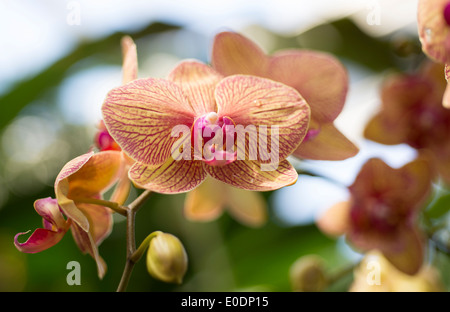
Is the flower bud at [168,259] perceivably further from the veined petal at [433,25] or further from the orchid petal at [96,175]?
the veined petal at [433,25]

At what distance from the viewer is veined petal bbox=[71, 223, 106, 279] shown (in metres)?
0.64

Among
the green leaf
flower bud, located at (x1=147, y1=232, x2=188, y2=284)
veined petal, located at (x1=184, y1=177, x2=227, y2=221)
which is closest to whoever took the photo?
flower bud, located at (x1=147, y1=232, x2=188, y2=284)

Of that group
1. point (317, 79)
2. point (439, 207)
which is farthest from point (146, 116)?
point (439, 207)

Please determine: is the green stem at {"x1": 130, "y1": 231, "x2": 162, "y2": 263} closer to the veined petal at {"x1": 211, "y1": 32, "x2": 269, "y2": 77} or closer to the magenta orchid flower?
the magenta orchid flower

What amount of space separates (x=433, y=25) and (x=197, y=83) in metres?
0.33

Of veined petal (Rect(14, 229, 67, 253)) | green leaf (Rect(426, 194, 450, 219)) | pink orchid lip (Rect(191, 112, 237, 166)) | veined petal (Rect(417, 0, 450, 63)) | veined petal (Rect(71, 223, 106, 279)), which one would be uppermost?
veined petal (Rect(417, 0, 450, 63))

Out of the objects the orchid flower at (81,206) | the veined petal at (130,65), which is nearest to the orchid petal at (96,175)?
the orchid flower at (81,206)

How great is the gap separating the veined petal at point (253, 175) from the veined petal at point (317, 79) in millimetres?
154

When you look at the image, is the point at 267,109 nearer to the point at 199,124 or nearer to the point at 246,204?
the point at 199,124

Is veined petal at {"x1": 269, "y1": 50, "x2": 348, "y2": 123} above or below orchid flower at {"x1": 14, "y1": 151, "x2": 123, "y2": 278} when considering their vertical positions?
above

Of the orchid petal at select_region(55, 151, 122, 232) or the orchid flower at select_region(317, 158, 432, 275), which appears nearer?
the orchid petal at select_region(55, 151, 122, 232)

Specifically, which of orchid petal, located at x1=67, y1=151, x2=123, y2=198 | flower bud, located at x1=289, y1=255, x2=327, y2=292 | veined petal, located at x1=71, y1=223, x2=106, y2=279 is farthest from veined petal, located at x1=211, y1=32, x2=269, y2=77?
flower bud, located at x1=289, y1=255, x2=327, y2=292

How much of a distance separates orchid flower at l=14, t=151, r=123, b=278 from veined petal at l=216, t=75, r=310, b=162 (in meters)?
0.19
